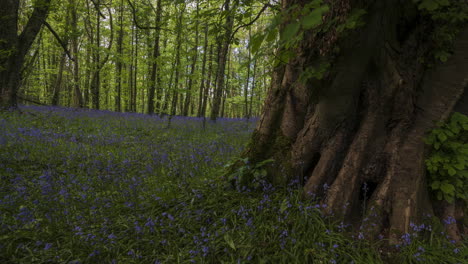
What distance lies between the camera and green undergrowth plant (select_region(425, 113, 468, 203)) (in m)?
2.41

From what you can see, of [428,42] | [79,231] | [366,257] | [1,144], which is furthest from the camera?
[1,144]

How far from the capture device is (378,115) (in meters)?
2.66

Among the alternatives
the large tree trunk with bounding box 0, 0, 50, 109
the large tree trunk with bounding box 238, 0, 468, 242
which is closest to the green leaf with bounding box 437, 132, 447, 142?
the large tree trunk with bounding box 238, 0, 468, 242

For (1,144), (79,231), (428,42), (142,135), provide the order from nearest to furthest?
(428,42)
(79,231)
(1,144)
(142,135)

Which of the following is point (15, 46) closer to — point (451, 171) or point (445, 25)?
point (445, 25)

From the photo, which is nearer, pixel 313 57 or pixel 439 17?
pixel 439 17

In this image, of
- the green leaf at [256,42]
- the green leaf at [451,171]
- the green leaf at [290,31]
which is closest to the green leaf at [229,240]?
the green leaf at [256,42]

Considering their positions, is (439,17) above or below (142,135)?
above

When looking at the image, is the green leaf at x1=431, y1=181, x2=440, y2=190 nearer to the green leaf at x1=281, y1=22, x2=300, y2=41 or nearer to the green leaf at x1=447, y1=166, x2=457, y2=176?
the green leaf at x1=447, y1=166, x2=457, y2=176

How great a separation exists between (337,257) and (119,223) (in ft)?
8.40

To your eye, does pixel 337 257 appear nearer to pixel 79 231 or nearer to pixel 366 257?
pixel 366 257

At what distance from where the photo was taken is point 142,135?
8.85 m

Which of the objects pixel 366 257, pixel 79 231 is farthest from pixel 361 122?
pixel 79 231

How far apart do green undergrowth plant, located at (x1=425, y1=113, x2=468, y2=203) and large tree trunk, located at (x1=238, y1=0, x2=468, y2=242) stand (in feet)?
0.34
